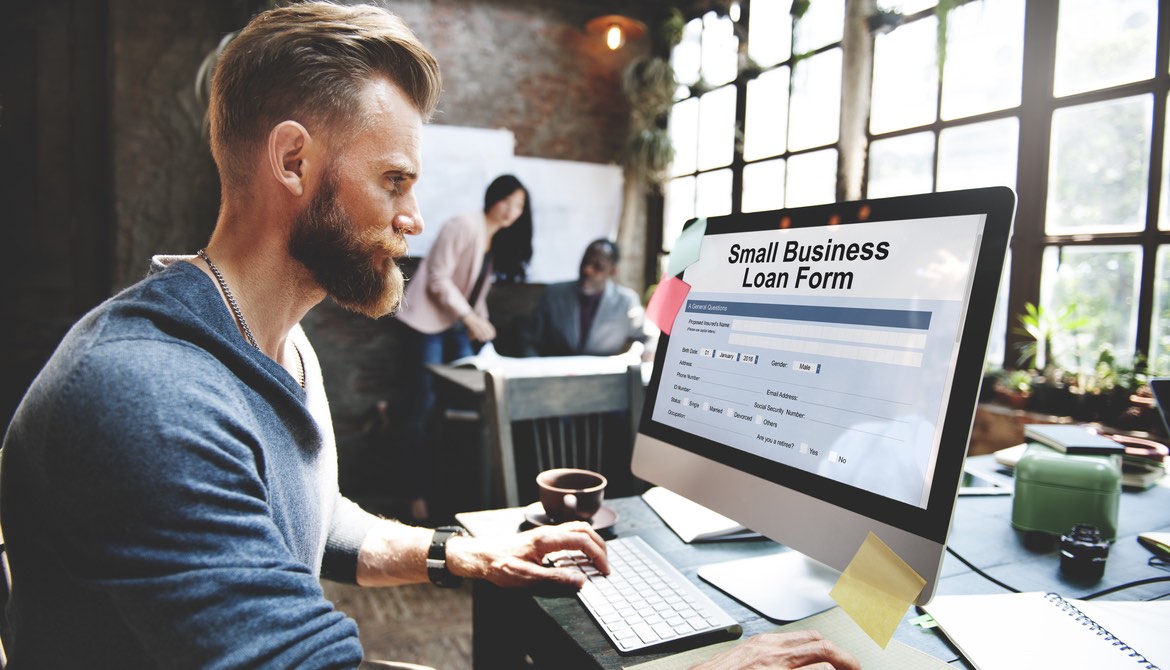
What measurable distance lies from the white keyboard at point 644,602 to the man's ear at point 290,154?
62 cm

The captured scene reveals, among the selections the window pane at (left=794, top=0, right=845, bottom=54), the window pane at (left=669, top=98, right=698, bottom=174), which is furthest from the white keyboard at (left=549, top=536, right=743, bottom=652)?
the window pane at (left=669, top=98, right=698, bottom=174)

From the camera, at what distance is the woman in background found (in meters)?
3.71

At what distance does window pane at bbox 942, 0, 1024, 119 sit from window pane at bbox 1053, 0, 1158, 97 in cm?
15

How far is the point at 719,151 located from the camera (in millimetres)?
4258

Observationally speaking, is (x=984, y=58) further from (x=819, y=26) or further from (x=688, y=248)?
(x=688, y=248)

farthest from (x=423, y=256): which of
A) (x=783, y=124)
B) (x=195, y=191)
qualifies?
(x=783, y=124)

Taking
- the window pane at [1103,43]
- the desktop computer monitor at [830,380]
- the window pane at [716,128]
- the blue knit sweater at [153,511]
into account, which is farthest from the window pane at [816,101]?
the blue knit sweater at [153,511]

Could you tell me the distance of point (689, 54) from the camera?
4.61 m

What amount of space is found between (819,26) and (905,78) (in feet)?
2.25

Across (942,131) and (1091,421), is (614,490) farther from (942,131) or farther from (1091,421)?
(942,131)

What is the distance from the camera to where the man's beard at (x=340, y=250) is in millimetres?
868

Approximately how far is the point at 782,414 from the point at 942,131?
2.54 metres

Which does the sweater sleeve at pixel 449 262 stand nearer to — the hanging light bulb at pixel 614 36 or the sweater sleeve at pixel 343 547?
the hanging light bulb at pixel 614 36

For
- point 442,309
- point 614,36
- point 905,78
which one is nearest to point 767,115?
point 905,78
